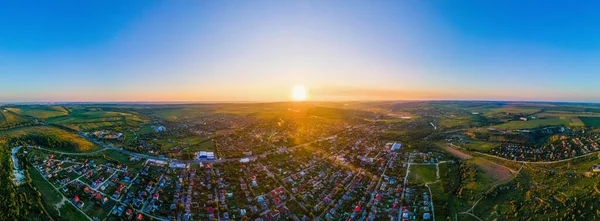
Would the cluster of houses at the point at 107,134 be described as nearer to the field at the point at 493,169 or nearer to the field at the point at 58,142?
the field at the point at 58,142

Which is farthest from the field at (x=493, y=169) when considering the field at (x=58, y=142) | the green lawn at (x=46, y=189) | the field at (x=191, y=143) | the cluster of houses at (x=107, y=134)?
the cluster of houses at (x=107, y=134)

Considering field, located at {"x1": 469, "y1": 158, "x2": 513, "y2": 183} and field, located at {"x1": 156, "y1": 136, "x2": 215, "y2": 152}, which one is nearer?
field, located at {"x1": 469, "y1": 158, "x2": 513, "y2": 183}

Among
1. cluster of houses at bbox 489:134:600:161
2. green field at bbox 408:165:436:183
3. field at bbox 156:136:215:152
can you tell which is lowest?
green field at bbox 408:165:436:183

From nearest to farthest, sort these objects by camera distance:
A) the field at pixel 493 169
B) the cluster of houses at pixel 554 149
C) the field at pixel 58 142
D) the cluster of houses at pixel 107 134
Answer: the field at pixel 493 169, the cluster of houses at pixel 554 149, the field at pixel 58 142, the cluster of houses at pixel 107 134

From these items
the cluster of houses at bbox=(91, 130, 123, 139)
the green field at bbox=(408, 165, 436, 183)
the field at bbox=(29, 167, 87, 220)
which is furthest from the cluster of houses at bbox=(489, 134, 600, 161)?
the cluster of houses at bbox=(91, 130, 123, 139)

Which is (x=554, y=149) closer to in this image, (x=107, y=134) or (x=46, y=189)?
(x=46, y=189)

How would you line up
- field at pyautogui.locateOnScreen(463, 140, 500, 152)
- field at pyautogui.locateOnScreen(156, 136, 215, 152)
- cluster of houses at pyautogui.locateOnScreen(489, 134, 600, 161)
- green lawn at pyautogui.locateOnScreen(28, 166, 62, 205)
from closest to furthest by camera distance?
1. green lawn at pyautogui.locateOnScreen(28, 166, 62, 205)
2. cluster of houses at pyautogui.locateOnScreen(489, 134, 600, 161)
3. field at pyautogui.locateOnScreen(463, 140, 500, 152)
4. field at pyautogui.locateOnScreen(156, 136, 215, 152)

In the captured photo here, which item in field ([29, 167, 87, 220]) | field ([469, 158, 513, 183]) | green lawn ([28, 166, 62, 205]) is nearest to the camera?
field ([29, 167, 87, 220])

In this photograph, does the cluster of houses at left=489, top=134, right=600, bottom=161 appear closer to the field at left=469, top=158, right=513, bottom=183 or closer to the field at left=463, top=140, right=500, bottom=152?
the field at left=463, top=140, right=500, bottom=152
